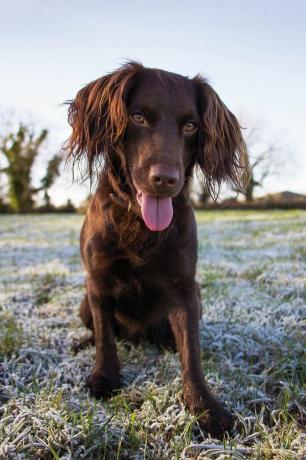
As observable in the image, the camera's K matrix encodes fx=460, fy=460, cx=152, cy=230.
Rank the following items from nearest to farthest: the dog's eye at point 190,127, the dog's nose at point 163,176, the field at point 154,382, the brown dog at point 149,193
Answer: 1. the field at point 154,382
2. the dog's nose at point 163,176
3. the brown dog at point 149,193
4. the dog's eye at point 190,127

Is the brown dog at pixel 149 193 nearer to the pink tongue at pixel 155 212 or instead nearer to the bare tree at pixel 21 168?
the pink tongue at pixel 155 212

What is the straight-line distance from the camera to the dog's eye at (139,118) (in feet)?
7.14

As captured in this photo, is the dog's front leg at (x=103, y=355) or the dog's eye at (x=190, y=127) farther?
the dog's front leg at (x=103, y=355)

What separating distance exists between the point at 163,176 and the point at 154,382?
3.68 feet

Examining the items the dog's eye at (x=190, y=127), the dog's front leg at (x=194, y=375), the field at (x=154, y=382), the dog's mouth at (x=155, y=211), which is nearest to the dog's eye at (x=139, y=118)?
the dog's eye at (x=190, y=127)

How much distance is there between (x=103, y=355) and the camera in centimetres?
251

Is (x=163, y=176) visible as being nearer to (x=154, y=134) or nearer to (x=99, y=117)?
(x=154, y=134)

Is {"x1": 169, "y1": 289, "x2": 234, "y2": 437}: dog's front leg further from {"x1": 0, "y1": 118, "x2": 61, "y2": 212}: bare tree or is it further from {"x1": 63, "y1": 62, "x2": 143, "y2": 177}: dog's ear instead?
{"x1": 0, "y1": 118, "x2": 61, "y2": 212}: bare tree

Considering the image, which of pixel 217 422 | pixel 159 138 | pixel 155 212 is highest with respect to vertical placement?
pixel 159 138

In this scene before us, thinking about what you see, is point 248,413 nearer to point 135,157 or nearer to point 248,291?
point 135,157

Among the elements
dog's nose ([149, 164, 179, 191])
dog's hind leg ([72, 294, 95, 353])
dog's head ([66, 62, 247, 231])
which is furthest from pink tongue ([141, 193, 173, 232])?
dog's hind leg ([72, 294, 95, 353])

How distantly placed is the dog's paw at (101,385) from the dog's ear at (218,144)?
3.79 feet

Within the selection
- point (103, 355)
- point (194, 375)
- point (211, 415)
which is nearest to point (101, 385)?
point (103, 355)

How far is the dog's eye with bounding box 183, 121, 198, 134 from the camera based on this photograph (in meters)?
→ 2.26
